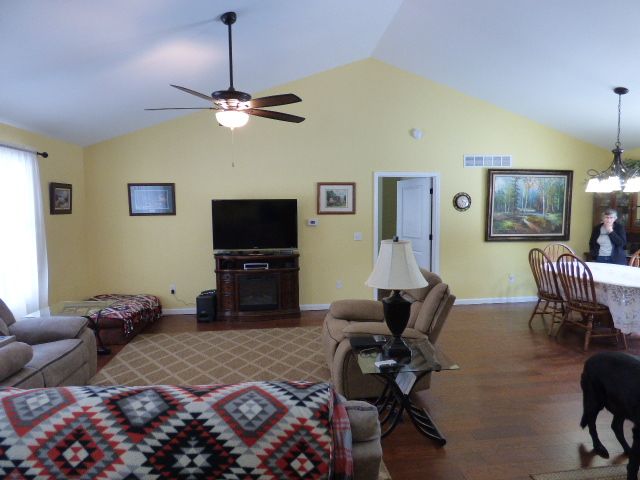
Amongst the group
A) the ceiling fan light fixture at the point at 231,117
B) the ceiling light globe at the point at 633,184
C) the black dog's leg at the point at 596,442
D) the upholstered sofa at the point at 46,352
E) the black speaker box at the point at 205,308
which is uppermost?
the ceiling fan light fixture at the point at 231,117

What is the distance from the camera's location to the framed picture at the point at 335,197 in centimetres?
550

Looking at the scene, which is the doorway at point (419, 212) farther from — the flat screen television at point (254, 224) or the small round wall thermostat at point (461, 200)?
the flat screen television at point (254, 224)

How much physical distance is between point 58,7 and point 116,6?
12.9 inches

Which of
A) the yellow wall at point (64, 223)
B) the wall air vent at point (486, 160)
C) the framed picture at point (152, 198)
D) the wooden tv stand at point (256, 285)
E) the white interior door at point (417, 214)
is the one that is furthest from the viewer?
the white interior door at point (417, 214)

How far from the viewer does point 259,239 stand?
5258 millimetres

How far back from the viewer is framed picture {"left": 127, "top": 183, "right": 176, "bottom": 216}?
17.3 ft

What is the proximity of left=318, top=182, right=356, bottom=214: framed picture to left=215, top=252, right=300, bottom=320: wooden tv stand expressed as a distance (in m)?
0.86

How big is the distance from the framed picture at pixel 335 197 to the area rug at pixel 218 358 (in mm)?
1753

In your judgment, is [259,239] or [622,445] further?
[259,239]

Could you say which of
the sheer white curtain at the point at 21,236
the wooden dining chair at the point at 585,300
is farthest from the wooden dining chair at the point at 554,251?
the sheer white curtain at the point at 21,236

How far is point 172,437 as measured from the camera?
3.65 ft

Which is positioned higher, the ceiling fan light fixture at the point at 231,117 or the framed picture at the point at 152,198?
the ceiling fan light fixture at the point at 231,117

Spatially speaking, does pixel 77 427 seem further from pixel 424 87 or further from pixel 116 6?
pixel 424 87

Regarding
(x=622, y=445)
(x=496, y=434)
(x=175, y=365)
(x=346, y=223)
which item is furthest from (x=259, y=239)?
(x=622, y=445)
